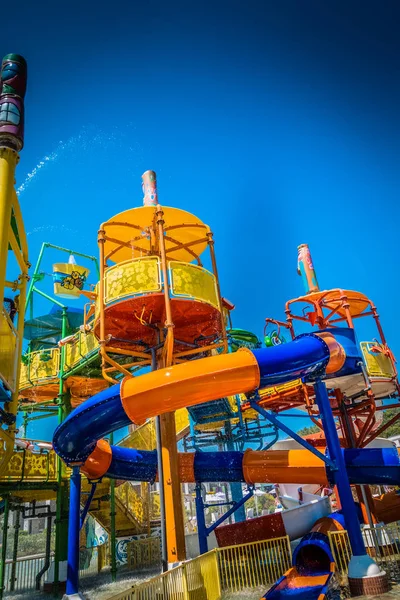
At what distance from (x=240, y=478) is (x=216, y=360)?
16.3 ft

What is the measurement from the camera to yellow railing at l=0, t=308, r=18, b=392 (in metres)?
5.11

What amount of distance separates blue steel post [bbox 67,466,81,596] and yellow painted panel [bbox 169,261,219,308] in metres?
5.23

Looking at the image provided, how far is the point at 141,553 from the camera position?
17219mm

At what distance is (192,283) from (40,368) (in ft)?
33.0

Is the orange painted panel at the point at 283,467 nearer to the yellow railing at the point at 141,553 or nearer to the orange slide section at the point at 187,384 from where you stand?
the orange slide section at the point at 187,384

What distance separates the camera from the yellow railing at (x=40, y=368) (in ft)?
56.7

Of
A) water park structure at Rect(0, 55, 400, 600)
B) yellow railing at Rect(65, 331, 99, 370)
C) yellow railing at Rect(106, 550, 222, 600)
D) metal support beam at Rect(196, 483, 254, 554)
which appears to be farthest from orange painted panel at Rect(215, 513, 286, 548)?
yellow railing at Rect(65, 331, 99, 370)

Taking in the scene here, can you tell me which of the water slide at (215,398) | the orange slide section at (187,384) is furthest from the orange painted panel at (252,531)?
the orange slide section at (187,384)

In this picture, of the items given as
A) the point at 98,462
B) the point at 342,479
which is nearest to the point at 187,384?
the point at 342,479

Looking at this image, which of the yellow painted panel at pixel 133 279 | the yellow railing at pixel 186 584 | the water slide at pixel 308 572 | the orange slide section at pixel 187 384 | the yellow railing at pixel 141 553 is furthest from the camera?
the yellow railing at pixel 141 553

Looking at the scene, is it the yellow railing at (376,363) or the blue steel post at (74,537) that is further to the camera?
the yellow railing at (376,363)

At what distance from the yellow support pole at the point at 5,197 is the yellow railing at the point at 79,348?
408 inches

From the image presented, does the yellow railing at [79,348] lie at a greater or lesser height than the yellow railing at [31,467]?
greater

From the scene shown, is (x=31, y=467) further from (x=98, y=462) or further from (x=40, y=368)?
(x=98, y=462)
